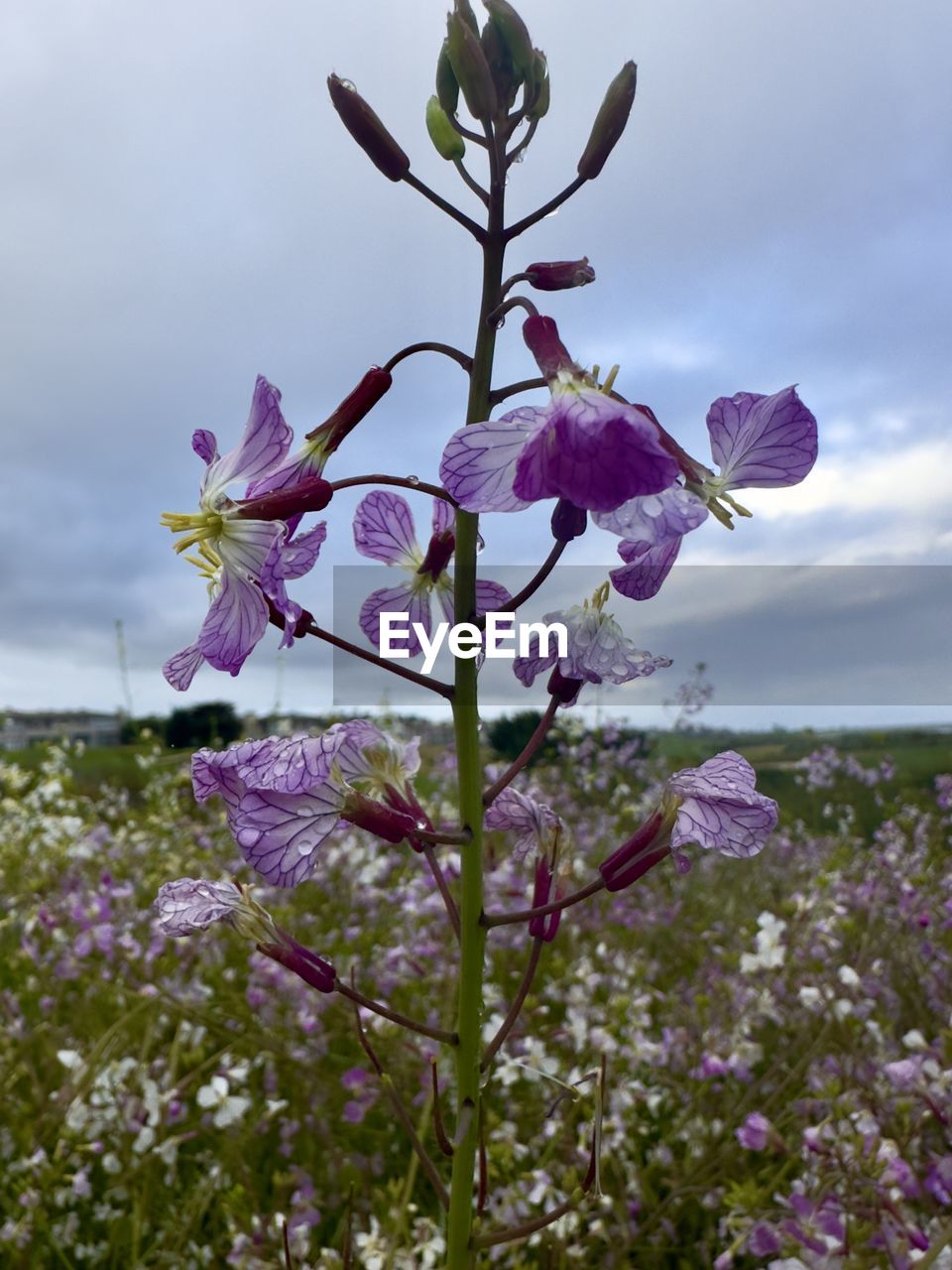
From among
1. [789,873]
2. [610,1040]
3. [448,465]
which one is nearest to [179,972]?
[610,1040]

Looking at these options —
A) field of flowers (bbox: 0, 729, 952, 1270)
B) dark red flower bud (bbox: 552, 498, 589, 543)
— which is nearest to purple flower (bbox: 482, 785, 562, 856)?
field of flowers (bbox: 0, 729, 952, 1270)

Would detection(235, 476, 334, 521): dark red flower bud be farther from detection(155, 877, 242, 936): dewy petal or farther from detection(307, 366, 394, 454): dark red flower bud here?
detection(155, 877, 242, 936): dewy petal

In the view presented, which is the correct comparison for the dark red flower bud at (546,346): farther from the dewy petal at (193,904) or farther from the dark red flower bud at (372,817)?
the dewy petal at (193,904)

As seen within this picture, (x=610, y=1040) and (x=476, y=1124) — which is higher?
(x=476, y=1124)

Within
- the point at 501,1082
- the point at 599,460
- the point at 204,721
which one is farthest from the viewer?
the point at 204,721

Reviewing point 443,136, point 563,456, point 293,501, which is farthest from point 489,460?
point 443,136

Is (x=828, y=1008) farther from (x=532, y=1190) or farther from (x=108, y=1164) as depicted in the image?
(x=108, y=1164)

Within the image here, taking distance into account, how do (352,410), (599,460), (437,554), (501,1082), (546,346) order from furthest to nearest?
(501,1082) < (437,554) < (352,410) < (546,346) < (599,460)

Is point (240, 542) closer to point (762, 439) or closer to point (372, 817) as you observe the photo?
point (372, 817)
